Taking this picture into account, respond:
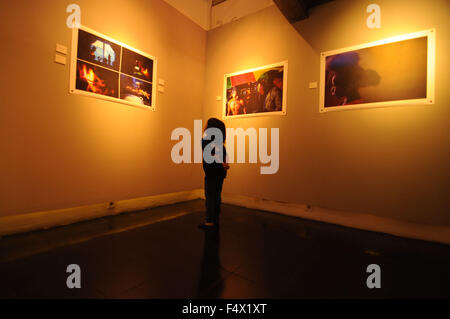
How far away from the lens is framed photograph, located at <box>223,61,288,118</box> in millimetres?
3176

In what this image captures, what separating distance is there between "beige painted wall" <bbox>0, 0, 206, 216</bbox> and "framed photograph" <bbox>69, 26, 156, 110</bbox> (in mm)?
92

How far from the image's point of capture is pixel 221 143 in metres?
2.24

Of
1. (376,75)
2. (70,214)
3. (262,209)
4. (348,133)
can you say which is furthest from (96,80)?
(376,75)

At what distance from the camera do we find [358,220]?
2.61 meters

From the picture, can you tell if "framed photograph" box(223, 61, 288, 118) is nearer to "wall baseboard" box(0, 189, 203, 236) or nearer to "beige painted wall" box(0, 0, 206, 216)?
"beige painted wall" box(0, 0, 206, 216)

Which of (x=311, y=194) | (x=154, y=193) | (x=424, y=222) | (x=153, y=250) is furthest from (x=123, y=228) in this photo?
(x=424, y=222)

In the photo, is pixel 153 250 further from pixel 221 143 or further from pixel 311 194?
pixel 311 194

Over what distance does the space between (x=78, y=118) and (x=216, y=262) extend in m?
2.25

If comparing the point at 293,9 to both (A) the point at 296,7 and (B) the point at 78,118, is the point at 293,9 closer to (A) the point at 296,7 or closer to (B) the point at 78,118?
(A) the point at 296,7

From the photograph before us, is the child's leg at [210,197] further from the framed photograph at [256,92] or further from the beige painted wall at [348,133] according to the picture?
the framed photograph at [256,92]

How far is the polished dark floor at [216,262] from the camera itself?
1311 millimetres

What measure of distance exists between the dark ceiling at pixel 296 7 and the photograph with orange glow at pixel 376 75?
0.69 meters

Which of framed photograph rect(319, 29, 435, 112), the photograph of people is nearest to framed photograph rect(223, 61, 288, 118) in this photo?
the photograph of people

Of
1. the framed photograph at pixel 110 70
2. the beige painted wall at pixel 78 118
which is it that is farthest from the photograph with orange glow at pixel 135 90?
the beige painted wall at pixel 78 118
